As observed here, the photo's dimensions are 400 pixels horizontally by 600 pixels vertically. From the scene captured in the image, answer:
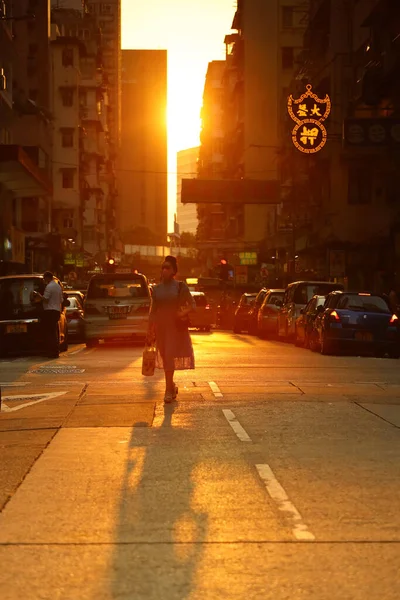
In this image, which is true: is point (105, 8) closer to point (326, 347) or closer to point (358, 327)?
point (326, 347)

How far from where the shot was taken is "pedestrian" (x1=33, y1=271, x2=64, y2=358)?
76.7 feet

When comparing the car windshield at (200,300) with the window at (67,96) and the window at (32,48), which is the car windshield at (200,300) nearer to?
the window at (32,48)

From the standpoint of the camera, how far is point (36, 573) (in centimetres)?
534

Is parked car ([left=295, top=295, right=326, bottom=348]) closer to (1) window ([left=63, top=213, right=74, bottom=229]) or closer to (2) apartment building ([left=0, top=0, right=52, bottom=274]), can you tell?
(2) apartment building ([left=0, top=0, right=52, bottom=274])

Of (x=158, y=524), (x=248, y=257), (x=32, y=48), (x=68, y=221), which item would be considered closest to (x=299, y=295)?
(x=158, y=524)

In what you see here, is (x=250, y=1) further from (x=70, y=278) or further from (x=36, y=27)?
(x=70, y=278)

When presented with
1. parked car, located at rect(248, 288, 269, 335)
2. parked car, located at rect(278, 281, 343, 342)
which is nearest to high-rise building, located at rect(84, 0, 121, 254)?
parked car, located at rect(248, 288, 269, 335)

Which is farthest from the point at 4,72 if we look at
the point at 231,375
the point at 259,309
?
the point at 231,375

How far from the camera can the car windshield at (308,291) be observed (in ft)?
105

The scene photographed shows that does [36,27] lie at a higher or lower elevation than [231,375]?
higher

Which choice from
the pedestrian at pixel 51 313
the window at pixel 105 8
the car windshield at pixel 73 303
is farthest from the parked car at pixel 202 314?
the window at pixel 105 8

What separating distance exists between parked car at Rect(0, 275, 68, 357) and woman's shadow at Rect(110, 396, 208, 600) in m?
14.4

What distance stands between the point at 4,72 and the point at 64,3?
74158 mm

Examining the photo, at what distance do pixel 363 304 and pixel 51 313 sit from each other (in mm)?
7320
